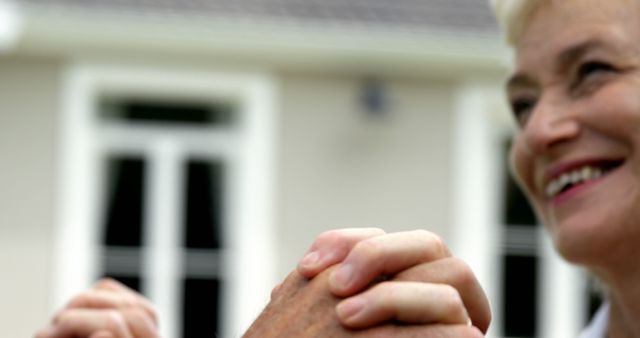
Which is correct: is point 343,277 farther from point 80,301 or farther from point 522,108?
point 522,108

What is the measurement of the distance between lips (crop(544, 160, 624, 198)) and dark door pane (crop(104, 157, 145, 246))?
938 centimetres

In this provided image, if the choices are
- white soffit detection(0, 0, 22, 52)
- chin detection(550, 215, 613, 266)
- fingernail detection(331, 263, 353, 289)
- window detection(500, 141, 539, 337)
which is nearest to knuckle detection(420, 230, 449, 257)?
fingernail detection(331, 263, 353, 289)

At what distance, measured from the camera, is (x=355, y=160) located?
1224 cm

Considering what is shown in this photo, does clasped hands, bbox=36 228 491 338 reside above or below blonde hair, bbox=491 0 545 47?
below

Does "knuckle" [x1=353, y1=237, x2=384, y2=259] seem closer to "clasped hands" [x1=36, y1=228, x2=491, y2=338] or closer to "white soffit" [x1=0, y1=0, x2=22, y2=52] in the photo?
"clasped hands" [x1=36, y1=228, x2=491, y2=338]

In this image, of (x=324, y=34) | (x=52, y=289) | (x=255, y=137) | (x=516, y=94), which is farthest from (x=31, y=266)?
(x=516, y=94)

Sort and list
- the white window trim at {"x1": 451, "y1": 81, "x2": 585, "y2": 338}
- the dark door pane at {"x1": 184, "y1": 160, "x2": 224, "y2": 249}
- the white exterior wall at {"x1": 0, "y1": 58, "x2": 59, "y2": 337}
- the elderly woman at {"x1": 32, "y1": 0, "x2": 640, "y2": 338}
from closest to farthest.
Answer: the elderly woman at {"x1": 32, "y1": 0, "x2": 640, "y2": 338} → the white exterior wall at {"x1": 0, "y1": 58, "x2": 59, "y2": 337} → the dark door pane at {"x1": 184, "y1": 160, "x2": 224, "y2": 249} → the white window trim at {"x1": 451, "y1": 81, "x2": 585, "y2": 338}

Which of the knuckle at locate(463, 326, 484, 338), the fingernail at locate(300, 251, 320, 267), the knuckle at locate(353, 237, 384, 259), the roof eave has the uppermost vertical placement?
the roof eave

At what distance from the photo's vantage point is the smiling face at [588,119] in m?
2.80

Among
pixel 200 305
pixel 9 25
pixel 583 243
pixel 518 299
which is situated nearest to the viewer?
pixel 583 243

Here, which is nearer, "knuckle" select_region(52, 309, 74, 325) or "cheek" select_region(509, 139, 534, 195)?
"knuckle" select_region(52, 309, 74, 325)

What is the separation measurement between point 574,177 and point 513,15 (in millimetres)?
344

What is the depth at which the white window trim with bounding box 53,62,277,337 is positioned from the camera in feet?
38.8

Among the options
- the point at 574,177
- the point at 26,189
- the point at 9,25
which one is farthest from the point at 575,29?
the point at 26,189
